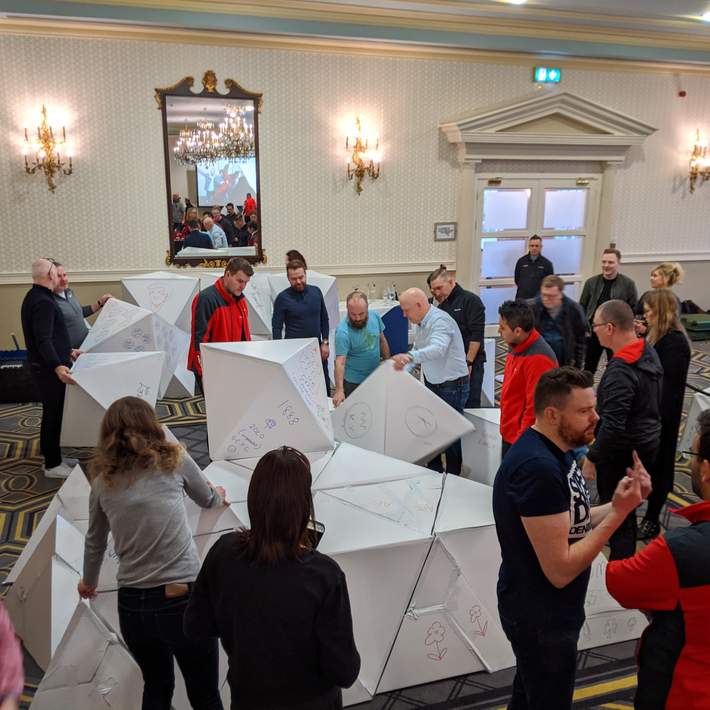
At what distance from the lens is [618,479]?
3.09 metres

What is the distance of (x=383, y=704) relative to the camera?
251 centimetres

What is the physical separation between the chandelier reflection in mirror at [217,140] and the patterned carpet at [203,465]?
275cm

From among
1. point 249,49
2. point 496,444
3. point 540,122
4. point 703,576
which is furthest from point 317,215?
point 703,576

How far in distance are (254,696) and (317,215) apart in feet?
21.9

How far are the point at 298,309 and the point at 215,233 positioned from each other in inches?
118

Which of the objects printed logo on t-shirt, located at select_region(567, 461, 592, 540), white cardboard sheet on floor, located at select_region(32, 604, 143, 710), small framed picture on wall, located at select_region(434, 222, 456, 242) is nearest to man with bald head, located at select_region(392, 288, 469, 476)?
printed logo on t-shirt, located at select_region(567, 461, 592, 540)

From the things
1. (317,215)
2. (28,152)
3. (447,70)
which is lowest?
(317,215)

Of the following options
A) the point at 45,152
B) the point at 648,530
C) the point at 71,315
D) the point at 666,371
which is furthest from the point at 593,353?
the point at 45,152

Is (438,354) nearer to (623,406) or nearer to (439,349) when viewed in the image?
(439,349)

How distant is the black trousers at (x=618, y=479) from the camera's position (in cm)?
301

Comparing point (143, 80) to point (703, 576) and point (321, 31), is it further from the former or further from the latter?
point (703, 576)

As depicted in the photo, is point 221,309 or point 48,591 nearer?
point 48,591

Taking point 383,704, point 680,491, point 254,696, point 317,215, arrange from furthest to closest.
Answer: point 317,215 → point 680,491 → point 383,704 → point 254,696

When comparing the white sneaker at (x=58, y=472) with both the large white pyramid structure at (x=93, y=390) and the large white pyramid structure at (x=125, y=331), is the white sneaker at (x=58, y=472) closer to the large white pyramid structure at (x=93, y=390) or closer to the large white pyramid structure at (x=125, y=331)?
the large white pyramid structure at (x=93, y=390)
